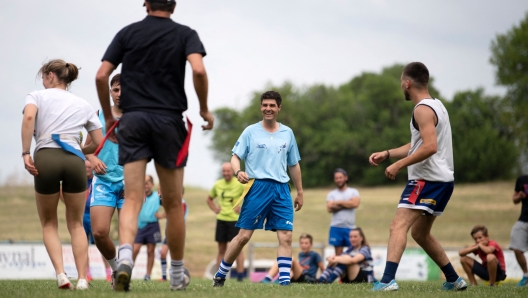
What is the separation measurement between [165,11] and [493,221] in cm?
3642

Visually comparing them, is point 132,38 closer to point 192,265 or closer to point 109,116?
point 109,116

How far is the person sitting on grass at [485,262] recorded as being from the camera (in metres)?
11.2

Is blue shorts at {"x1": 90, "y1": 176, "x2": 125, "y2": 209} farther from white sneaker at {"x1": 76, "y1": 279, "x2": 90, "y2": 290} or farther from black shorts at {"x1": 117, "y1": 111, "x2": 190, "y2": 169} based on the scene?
black shorts at {"x1": 117, "y1": 111, "x2": 190, "y2": 169}

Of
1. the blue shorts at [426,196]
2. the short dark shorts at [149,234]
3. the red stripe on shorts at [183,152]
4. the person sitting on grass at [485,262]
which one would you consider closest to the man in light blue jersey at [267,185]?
the blue shorts at [426,196]

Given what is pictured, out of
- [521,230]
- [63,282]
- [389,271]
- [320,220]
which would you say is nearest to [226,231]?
[521,230]

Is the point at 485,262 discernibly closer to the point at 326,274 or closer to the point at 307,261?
the point at 326,274

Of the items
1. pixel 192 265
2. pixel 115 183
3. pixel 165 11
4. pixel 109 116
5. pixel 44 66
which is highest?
pixel 165 11

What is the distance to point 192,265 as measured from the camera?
25.5 m

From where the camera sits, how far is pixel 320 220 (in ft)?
134

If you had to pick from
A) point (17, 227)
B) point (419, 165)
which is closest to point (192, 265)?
point (17, 227)

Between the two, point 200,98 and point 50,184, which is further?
point 50,184

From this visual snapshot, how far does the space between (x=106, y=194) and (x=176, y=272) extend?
2026mm

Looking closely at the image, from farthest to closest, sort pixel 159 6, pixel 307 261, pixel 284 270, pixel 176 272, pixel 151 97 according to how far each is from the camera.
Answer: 1. pixel 307 261
2. pixel 284 270
3. pixel 176 272
4. pixel 159 6
5. pixel 151 97

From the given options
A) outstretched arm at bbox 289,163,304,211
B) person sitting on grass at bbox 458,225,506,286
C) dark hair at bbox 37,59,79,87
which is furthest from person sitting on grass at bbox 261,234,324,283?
dark hair at bbox 37,59,79,87
